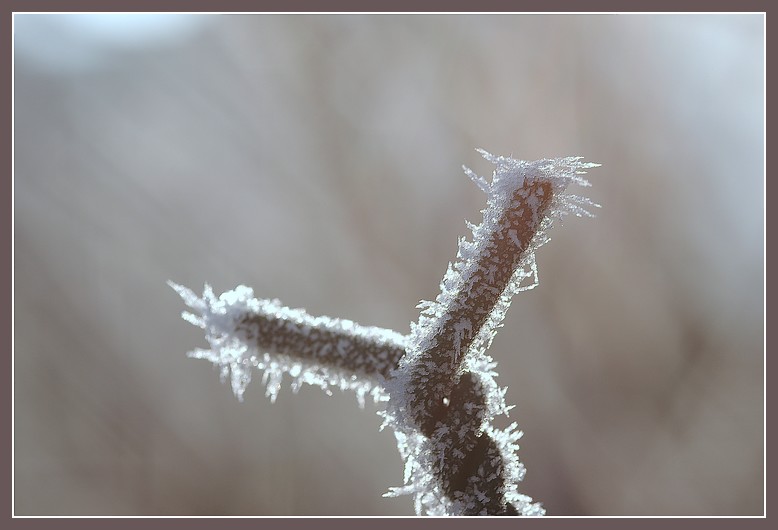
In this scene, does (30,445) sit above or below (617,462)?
above

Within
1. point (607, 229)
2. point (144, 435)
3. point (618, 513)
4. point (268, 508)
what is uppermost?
point (607, 229)

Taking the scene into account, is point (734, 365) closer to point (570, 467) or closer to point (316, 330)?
point (570, 467)

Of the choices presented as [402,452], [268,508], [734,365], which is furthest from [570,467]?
[402,452]

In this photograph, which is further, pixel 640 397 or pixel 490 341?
pixel 640 397
